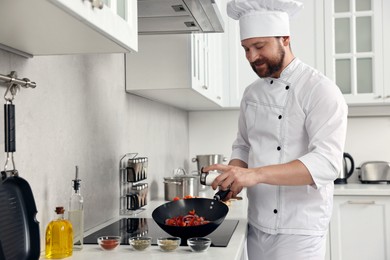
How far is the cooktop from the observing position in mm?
1533

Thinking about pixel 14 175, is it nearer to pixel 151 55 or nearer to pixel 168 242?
pixel 168 242

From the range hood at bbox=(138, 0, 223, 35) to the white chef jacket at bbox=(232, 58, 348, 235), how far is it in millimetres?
357

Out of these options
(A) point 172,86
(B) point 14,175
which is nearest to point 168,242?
(B) point 14,175

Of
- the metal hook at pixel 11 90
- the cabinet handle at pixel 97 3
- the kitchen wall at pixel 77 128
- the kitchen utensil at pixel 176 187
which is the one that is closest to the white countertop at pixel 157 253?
the kitchen wall at pixel 77 128

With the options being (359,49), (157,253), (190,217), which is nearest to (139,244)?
(157,253)

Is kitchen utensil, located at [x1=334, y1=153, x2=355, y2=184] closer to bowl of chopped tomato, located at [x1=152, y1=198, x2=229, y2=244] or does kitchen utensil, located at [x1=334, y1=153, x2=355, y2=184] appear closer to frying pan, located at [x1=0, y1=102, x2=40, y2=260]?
bowl of chopped tomato, located at [x1=152, y1=198, x2=229, y2=244]

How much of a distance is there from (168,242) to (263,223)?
518 mm

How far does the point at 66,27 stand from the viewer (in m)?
0.99

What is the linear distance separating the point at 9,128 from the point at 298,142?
39.8 inches

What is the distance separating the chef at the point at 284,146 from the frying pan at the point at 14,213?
0.66 m

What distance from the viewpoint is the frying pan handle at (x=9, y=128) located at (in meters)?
1.16

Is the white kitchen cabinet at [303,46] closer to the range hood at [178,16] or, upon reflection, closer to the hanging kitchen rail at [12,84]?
the range hood at [178,16]

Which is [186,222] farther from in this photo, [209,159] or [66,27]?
[209,159]

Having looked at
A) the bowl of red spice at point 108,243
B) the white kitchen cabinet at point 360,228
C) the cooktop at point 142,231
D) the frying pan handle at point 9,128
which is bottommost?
the white kitchen cabinet at point 360,228
